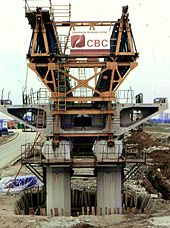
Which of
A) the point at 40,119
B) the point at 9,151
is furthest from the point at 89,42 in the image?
the point at 9,151

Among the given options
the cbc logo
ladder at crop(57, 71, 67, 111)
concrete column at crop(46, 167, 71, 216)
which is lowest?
concrete column at crop(46, 167, 71, 216)

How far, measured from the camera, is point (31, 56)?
2373 centimetres

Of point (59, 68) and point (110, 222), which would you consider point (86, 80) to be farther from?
point (110, 222)

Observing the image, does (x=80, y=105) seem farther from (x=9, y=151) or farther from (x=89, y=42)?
(x=9, y=151)

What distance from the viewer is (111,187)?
82.0ft

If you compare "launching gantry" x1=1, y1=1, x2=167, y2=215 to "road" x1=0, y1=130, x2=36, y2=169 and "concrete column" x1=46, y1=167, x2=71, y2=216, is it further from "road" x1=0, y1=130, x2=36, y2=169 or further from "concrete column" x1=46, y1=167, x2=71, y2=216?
"road" x1=0, y1=130, x2=36, y2=169

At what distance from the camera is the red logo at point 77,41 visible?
24.1 meters

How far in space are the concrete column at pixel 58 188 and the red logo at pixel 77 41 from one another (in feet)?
Result: 22.8

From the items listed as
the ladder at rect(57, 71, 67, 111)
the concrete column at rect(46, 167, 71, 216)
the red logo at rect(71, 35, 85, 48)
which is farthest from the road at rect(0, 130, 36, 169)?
the red logo at rect(71, 35, 85, 48)

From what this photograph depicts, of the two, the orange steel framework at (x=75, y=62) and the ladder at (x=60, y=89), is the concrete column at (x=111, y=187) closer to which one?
the orange steel framework at (x=75, y=62)

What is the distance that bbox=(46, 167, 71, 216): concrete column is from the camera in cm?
2477

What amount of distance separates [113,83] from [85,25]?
358 centimetres

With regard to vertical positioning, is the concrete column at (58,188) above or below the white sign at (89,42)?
below

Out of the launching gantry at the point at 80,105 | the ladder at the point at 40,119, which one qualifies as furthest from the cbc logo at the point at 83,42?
the ladder at the point at 40,119
